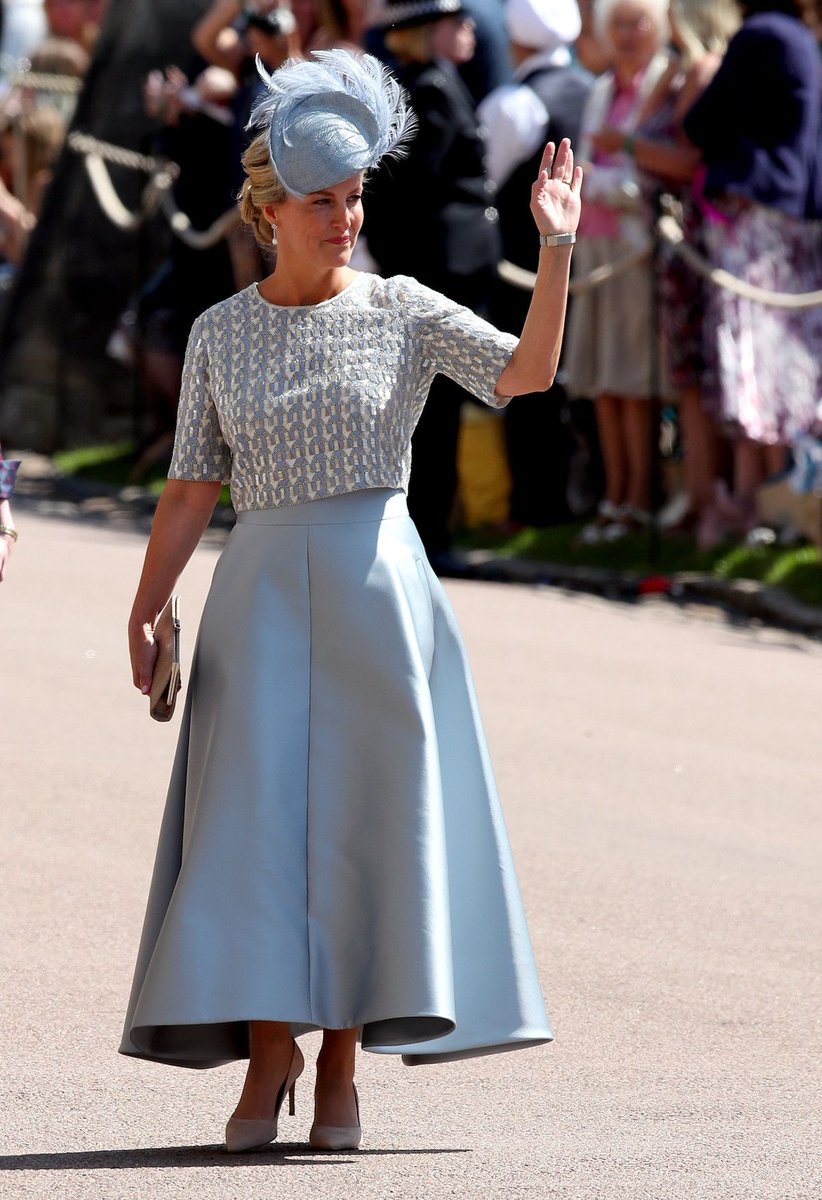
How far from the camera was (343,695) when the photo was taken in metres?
4.00

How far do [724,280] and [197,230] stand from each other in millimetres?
4254

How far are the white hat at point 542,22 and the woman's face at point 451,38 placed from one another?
684 mm

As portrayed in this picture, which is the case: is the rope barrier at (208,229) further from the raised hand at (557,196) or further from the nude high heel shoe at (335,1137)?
the nude high heel shoe at (335,1137)

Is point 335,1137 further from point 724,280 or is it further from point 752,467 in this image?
point 752,467

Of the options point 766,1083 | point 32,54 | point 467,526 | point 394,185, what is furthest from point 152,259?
point 766,1083

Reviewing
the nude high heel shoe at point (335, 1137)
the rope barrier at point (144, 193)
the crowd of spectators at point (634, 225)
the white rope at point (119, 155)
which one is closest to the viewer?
the nude high heel shoe at point (335, 1137)

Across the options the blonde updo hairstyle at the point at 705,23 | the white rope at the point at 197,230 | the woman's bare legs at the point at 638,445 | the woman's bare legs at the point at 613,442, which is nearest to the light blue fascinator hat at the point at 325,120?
the blonde updo hairstyle at the point at 705,23

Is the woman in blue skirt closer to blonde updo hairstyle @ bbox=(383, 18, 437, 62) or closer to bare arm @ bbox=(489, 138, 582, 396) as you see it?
bare arm @ bbox=(489, 138, 582, 396)

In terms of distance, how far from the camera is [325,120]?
3988 millimetres

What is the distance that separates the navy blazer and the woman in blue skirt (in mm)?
6018

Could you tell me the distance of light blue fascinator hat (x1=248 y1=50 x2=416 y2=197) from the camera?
13.0 ft

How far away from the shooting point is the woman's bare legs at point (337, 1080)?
13.2ft

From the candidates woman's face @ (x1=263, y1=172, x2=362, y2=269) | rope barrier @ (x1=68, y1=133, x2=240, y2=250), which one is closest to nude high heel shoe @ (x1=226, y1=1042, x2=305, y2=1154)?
woman's face @ (x1=263, y1=172, x2=362, y2=269)

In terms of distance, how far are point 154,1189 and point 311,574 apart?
3.29 ft
